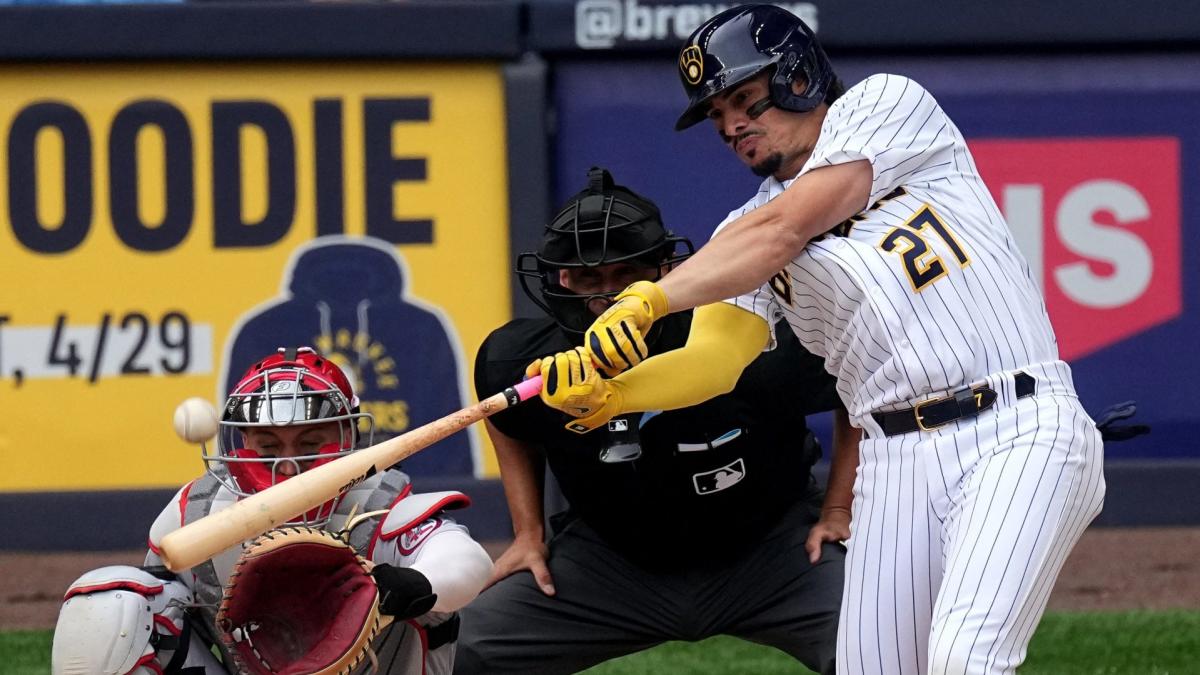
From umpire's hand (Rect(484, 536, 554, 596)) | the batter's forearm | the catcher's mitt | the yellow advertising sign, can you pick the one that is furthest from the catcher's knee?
the yellow advertising sign

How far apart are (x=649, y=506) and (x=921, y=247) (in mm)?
1248

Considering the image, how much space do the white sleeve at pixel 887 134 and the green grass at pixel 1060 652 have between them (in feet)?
6.84

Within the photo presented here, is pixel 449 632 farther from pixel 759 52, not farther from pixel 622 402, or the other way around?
pixel 759 52

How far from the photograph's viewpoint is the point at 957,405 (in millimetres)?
3279

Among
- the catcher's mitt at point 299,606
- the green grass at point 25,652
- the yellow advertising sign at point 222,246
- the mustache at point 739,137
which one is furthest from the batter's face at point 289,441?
the yellow advertising sign at point 222,246

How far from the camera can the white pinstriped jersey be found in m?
3.30

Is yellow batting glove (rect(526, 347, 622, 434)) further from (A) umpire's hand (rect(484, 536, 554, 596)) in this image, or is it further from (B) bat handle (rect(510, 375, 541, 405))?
(A) umpire's hand (rect(484, 536, 554, 596))

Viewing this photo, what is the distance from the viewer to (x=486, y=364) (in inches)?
173

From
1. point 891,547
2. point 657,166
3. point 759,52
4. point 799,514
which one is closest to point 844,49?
point 657,166

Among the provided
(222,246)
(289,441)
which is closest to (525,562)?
(289,441)

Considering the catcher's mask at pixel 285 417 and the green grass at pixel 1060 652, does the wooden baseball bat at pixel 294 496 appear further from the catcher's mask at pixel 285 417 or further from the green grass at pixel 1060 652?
the green grass at pixel 1060 652

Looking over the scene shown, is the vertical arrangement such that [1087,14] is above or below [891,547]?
above

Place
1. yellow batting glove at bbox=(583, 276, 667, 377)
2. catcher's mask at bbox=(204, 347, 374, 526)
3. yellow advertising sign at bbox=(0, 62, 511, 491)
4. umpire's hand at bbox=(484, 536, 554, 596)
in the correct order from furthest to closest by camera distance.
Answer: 1. yellow advertising sign at bbox=(0, 62, 511, 491)
2. umpire's hand at bbox=(484, 536, 554, 596)
3. catcher's mask at bbox=(204, 347, 374, 526)
4. yellow batting glove at bbox=(583, 276, 667, 377)

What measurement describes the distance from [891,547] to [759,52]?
3.26 ft
